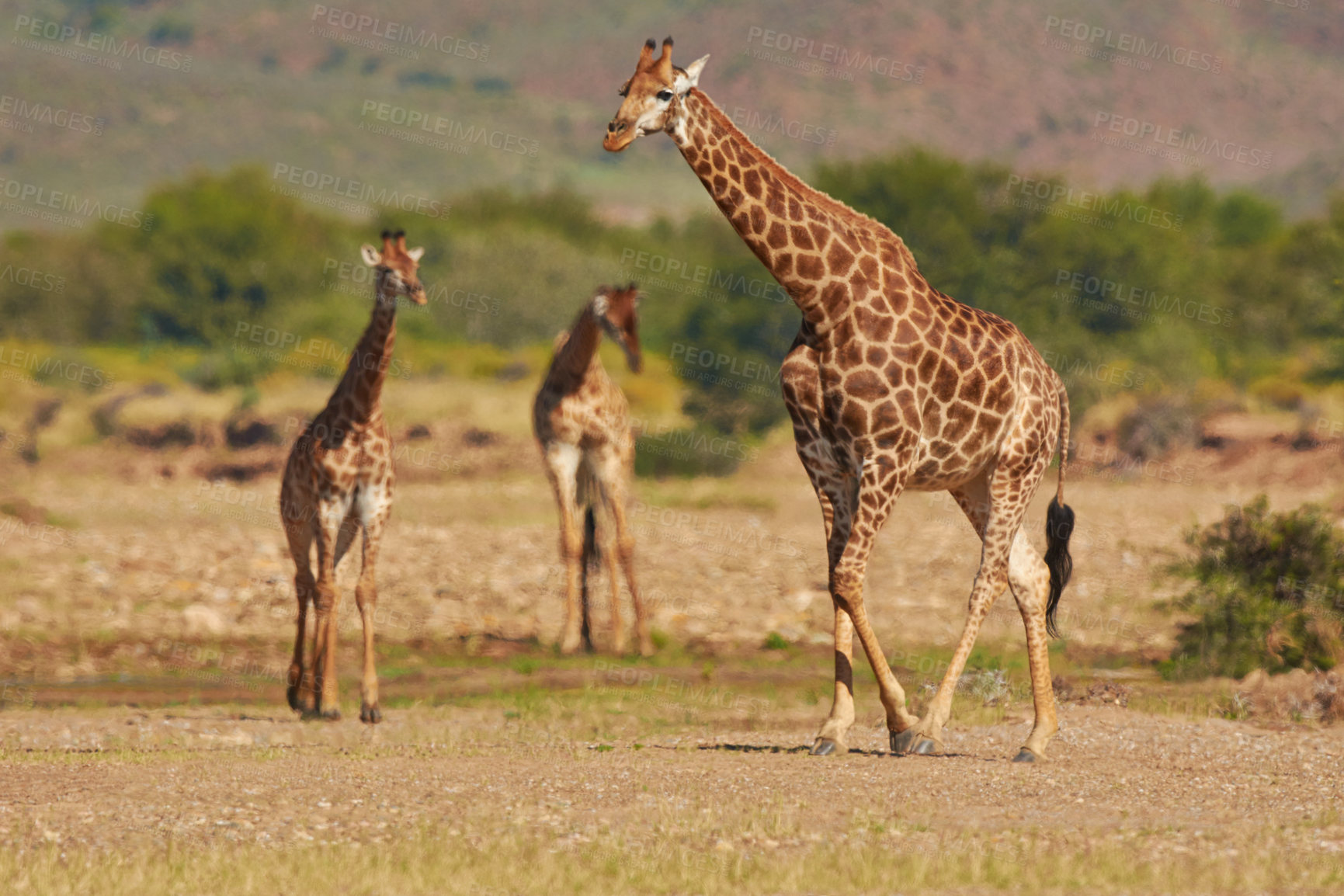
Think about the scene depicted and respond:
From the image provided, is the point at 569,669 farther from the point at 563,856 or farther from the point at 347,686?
the point at 563,856

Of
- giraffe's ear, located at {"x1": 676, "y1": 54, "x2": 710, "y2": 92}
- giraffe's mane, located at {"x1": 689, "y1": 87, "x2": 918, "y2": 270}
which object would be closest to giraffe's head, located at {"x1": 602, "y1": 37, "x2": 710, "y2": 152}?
giraffe's ear, located at {"x1": 676, "y1": 54, "x2": 710, "y2": 92}

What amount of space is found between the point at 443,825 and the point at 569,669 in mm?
8243

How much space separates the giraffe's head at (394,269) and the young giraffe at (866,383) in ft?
12.2

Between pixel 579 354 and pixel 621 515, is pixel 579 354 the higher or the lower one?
the higher one

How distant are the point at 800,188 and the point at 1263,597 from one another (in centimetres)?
762

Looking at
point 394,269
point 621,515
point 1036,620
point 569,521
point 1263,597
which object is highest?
point 394,269

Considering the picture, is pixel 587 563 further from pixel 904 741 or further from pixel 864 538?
pixel 864 538

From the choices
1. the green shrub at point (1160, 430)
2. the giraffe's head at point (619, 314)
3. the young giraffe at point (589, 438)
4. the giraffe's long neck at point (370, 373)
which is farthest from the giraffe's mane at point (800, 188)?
the green shrub at point (1160, 430)

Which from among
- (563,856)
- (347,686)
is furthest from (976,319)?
(347,686)

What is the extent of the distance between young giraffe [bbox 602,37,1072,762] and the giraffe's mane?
2 centimetres

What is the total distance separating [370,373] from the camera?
1369 cm

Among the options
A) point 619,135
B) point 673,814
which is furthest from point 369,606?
point 673,814

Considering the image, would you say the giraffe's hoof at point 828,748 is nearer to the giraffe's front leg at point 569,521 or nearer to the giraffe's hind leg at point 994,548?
the giraffe's hind leg at point 994,548

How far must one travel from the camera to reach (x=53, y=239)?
275 feet
